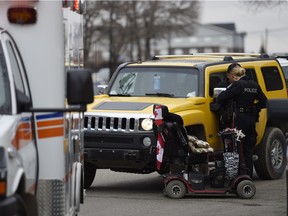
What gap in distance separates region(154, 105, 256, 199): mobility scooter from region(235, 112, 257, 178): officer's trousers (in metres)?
0.25

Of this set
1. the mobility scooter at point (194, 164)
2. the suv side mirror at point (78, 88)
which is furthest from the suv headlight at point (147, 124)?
the suv side mirror at point (78, 88)

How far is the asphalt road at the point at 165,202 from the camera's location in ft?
36.7

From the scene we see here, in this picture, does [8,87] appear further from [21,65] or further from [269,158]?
[269,158]

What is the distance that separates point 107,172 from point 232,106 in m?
3.93

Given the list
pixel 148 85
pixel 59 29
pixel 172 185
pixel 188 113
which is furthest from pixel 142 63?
pixel 59 29

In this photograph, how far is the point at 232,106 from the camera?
1318 cm

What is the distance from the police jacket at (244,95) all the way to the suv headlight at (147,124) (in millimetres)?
1161

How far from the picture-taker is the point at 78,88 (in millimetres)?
6754

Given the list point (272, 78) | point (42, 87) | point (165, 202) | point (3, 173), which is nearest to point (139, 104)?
point (165, 202)

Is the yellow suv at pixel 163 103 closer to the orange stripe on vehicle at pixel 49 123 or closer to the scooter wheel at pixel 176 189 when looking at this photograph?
the scooter wheel at pixel 176 189

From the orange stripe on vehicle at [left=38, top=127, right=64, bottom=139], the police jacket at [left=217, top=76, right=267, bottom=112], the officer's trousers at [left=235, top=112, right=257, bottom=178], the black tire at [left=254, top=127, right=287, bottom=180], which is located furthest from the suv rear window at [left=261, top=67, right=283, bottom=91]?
the orange stripe on vehicle at [left=38, top=127, right=64, bottom=139]

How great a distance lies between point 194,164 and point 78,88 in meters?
6.07

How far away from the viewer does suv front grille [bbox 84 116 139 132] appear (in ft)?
41.5

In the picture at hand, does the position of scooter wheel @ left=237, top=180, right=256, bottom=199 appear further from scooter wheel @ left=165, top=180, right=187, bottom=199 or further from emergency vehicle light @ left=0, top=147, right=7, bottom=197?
emergency vehicle light @ left=0, top=147, right=7, bottom=197
